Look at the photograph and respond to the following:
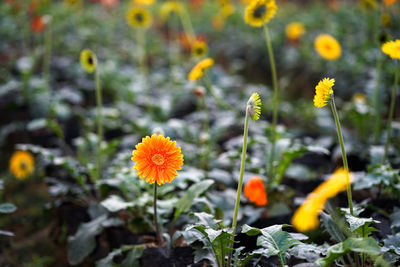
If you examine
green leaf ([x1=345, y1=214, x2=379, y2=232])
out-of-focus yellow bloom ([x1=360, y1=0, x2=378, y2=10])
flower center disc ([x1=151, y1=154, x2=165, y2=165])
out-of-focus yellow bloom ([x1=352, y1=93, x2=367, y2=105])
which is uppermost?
out-of-focus yellow bloom ([x1=360, y1=0, x2=378, y2=10])

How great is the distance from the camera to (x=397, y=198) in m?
1.70

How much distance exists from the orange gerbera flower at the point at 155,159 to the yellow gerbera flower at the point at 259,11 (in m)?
0.79

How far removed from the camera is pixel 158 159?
119 centimetres

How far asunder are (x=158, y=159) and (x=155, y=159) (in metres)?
0.01

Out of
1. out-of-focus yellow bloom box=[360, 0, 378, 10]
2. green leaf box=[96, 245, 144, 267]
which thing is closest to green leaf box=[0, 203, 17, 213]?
green leaf box=[96, 245, 144, 267]

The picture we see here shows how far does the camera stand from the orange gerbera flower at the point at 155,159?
1174 millimetres

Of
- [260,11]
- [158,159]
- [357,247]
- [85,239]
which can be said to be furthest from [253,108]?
[85,239]

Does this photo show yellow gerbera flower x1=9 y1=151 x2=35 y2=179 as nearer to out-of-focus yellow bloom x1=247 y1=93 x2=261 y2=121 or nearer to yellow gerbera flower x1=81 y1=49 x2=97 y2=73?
yellow gerbera flower x1=81 y1=49 x2=97 y2=73

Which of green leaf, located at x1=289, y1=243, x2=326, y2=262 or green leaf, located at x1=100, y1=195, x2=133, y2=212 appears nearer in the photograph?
green leaf, located at x1=289, y1=243, x2=326, y2=262

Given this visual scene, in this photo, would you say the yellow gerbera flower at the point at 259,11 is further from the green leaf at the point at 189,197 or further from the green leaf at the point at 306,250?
the green leaf at the point at 306,250

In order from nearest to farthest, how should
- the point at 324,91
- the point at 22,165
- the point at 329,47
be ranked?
the point at 324,91
the point at 22,165
the point at 329,47

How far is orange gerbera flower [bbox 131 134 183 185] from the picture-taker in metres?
1.17

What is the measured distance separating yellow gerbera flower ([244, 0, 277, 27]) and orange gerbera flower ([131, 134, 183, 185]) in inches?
31.3

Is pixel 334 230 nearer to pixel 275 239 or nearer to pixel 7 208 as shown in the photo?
pixel 275 239
